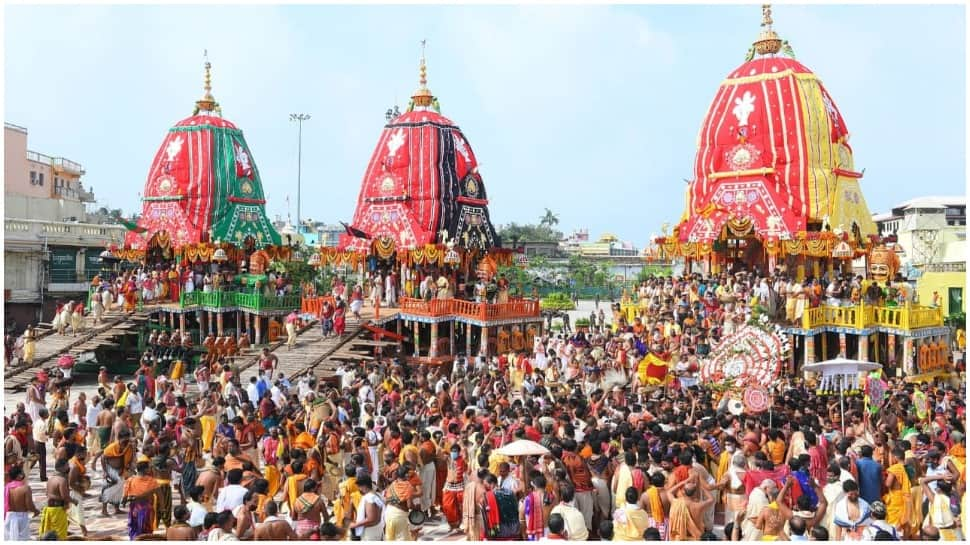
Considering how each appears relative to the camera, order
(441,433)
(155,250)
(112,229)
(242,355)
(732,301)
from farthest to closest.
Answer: (112,229) < (155,250) < (242,355) < (732,301) < (441,433)

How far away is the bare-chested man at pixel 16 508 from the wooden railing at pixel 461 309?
54.5ft

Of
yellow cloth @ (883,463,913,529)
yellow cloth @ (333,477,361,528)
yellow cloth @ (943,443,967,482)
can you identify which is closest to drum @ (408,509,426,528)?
yellow cloth @ (333,477,361,528)

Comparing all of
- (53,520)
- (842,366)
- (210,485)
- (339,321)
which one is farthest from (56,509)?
(339,321)

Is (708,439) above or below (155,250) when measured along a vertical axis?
below

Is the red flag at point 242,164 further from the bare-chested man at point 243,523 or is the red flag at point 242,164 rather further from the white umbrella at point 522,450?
the bare-chested man at point 243,523

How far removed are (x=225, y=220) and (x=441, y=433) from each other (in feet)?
78.5

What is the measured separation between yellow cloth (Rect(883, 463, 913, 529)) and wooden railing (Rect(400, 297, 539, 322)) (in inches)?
649

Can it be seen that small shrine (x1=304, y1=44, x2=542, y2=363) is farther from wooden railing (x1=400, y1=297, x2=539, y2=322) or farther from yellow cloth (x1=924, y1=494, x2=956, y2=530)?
yellow cloth (x1=924, y1=494, x2=956, y2=530)

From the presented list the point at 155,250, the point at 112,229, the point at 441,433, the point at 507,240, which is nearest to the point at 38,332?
the point at 155,250

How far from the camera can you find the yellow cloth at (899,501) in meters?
8.12

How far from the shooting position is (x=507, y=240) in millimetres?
79938

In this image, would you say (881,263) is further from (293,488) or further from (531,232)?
(531,232)

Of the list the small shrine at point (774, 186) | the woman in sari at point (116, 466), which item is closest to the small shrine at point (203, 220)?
the small shrine at point (774, 186)

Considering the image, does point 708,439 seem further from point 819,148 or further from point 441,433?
point 819,148
